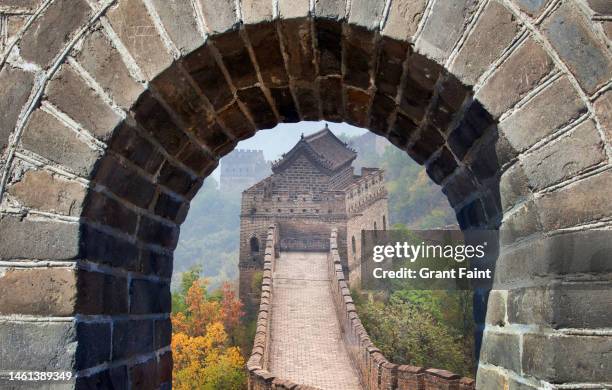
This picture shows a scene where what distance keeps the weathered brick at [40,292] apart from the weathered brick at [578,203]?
161 cm

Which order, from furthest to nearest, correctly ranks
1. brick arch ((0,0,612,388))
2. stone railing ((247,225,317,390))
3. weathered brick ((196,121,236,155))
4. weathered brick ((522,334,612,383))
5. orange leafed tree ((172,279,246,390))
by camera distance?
1. orange leafed tree ((172,279,246,390))
2. stone railing ((247,225,317,390))
3. weathered brick ((196,121,236,155))
4. brick arch ((0,0,612,388))
5. weathered brick ((522,334,612,383))

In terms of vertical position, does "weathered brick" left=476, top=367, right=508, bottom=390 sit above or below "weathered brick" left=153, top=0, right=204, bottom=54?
below

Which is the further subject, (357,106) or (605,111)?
(357,106)

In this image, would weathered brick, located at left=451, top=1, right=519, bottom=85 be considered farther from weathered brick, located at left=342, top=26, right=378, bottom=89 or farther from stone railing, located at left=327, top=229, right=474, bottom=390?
stone railing, located at left=327, top=229, right=474, bottom=390

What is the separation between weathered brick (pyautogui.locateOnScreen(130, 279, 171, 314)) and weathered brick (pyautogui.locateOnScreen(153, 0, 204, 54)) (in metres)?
1.09

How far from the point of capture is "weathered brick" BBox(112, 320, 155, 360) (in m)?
2.12

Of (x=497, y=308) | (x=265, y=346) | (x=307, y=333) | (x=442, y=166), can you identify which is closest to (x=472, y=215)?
(x=442, y=166)

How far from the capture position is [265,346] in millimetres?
17281

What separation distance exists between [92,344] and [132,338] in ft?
1.40

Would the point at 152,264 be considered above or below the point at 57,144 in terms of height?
below

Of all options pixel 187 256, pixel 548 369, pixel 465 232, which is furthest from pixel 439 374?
pixel 187 256

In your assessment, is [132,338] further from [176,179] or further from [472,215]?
[472,215]

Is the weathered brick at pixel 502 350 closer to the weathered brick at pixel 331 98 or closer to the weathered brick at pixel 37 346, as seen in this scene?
the weathered brick at pixel 331 98

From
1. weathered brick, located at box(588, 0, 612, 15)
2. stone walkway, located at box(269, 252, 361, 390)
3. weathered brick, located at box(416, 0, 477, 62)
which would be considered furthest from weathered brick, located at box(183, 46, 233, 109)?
stone walkway, located at box(269, 252, 361, 390)
